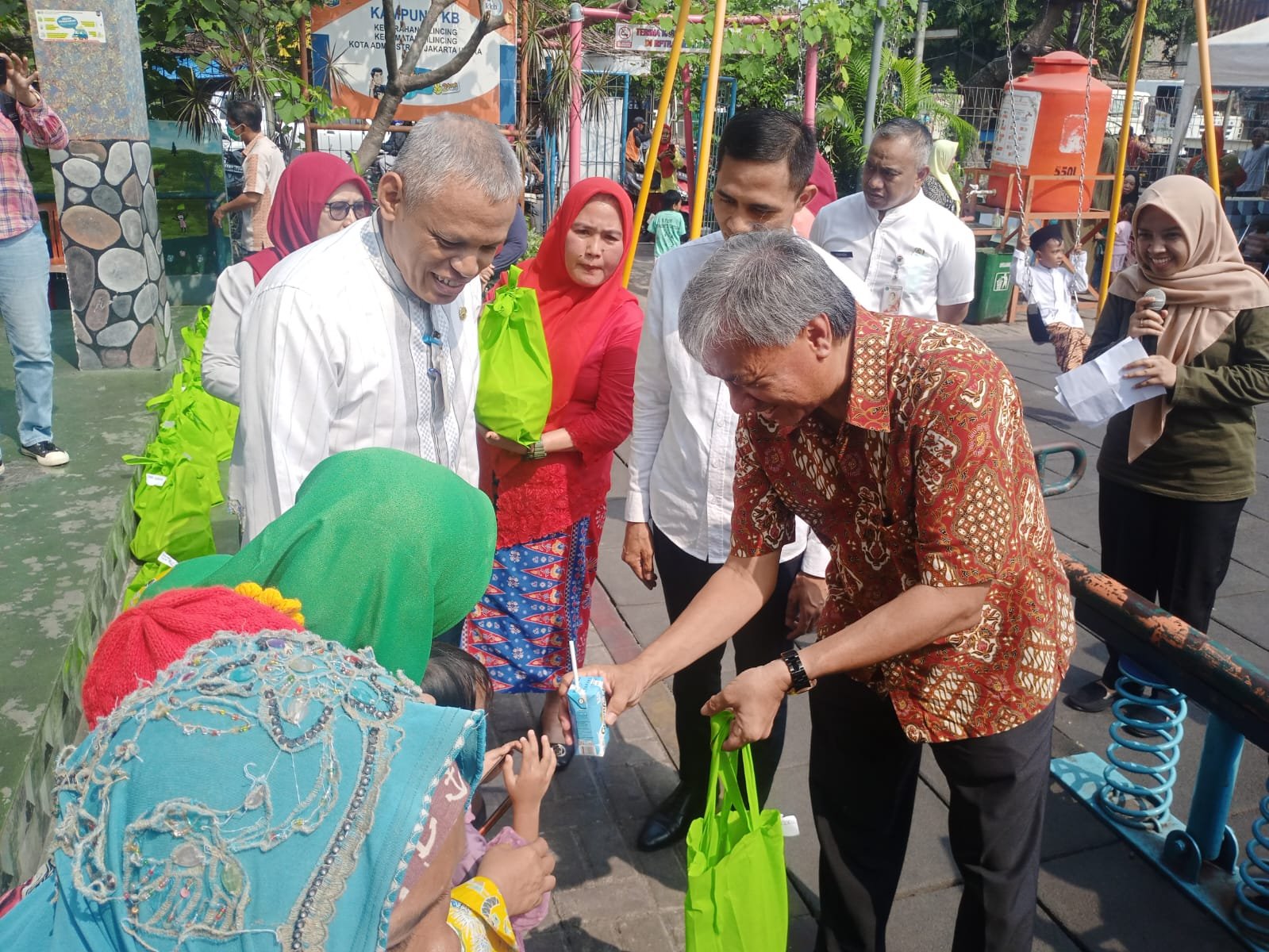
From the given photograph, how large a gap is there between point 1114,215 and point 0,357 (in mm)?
6350

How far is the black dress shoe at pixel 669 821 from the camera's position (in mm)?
2779

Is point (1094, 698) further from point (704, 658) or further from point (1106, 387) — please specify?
point (704, 658)

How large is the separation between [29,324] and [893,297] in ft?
12.2

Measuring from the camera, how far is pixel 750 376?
166 cm

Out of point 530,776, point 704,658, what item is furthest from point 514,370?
point 530,776

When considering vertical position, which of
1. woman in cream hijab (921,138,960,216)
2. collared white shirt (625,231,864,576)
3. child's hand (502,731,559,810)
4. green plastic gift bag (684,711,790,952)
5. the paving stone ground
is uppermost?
woman in cream hijab (921,138,960,216)

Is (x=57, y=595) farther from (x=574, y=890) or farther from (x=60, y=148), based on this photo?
(x=60, y=148)

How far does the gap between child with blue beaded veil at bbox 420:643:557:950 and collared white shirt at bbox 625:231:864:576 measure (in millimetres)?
825

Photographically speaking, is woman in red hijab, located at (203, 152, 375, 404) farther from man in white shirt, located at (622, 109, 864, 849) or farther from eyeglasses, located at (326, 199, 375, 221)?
man in white shirt, located at (622, 109, 864, 849)

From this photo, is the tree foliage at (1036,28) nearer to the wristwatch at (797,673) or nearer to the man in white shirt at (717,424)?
the man in white shirt at (717,424)

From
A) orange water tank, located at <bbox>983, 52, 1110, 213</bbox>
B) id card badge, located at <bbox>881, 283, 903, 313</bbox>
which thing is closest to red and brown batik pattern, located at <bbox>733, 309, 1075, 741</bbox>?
id card badge, located at <bbox>881, 283, 903, 313</bbox>

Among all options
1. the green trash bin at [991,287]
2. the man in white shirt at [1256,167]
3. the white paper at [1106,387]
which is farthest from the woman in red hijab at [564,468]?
the man in white shirt at [1256,167]

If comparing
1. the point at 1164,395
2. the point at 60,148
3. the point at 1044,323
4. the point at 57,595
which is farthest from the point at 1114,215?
the point at 60,148

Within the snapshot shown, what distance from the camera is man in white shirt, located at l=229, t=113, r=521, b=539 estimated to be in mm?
2006
